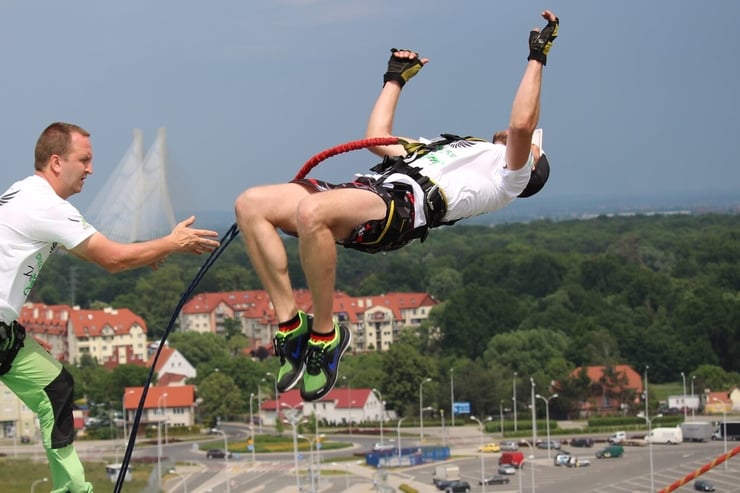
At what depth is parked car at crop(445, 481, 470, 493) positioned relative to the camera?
194ft

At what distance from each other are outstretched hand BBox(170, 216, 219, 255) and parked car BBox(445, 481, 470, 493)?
169 feet

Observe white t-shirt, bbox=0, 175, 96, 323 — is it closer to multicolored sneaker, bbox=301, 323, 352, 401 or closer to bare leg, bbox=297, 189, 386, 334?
bare leg, bbox=297, 189, 386, 334

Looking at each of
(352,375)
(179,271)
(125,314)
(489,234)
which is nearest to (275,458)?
(352,375)

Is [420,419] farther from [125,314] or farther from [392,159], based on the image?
[392,159]

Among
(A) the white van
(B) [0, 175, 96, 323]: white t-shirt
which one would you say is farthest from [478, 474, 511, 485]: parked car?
(B) [0, 175, 96, 323]: white t-shirt

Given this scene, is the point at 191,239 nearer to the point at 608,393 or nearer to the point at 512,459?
the point at 512,459

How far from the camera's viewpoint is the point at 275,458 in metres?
74.1

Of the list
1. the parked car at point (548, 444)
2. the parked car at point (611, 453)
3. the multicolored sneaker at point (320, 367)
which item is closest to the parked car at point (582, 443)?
the parked car at point (548, 444)

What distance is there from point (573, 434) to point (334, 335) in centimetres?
7555

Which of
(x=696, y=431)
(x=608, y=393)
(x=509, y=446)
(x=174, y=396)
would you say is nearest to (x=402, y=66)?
(x=509, y=446)

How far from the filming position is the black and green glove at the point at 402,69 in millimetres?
9703

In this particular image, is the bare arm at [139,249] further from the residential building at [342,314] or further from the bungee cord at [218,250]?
the residential building at [342,314]

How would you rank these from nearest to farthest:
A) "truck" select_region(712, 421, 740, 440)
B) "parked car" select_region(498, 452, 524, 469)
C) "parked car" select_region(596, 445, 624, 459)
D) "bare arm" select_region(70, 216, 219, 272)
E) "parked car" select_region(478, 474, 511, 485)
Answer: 1. "bare arm" select_region(70, 216, 219, 272)
2. "parked car" select_region(478, 474, 511, 485)
3. "parked car" select_region(498, 452, 524, 469)
4. "parked car" select_region(596, 445, 624, 459)
5. "truck" select_region(712, 421, 740, 440)

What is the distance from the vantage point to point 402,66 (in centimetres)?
973
